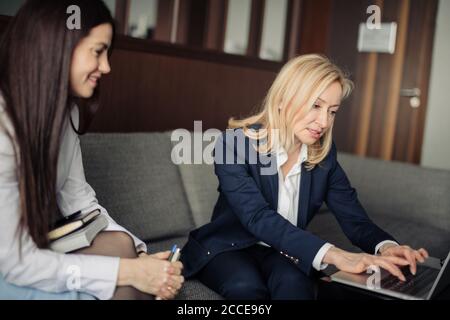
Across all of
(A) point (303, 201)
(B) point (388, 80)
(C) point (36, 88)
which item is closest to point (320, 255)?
(A) point (303, 201)

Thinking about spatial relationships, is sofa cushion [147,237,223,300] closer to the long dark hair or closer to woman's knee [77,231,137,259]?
woman's knee [77,231,137,259]

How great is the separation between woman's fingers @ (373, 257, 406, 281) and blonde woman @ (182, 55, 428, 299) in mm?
22

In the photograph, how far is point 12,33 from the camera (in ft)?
3.78

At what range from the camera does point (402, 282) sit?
4.41 feet

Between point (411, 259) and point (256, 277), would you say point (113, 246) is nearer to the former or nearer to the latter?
point (256, 277)

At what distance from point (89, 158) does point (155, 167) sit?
0.98ft

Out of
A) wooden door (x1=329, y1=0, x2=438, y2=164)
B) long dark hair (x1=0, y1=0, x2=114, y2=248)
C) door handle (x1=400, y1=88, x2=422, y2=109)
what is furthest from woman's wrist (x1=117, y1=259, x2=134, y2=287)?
door handle (x1=400, y1=88, x2=422, y2=109)

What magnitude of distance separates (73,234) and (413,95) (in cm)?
320

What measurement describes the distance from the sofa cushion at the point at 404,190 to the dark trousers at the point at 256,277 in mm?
1224

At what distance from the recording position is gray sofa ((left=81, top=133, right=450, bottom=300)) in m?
1.92
